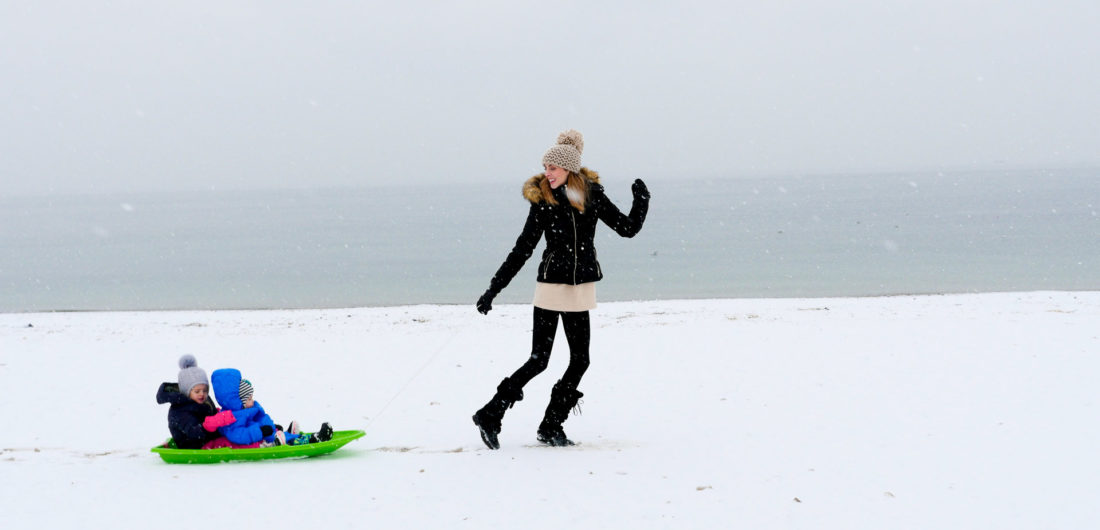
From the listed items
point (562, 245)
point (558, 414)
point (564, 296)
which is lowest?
point (558, 414)

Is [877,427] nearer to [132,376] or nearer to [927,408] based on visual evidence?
[927,408]

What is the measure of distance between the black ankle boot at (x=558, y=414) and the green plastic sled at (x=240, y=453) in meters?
1.19

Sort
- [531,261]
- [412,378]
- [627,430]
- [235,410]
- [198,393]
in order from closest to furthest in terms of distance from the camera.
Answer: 1. [198,393]
2. [235,410]
3. [627,430]
4. [412,378]
5. [531,261]

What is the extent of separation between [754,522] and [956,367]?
4429 mm

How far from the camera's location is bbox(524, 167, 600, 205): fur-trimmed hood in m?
4.87

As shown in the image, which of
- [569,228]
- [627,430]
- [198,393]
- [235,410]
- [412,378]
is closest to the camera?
[569,228]

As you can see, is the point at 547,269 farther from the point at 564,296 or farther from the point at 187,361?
the point at 187,361

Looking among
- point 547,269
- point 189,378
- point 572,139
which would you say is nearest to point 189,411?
point 189,378

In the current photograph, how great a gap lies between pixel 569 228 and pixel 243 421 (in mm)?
2222

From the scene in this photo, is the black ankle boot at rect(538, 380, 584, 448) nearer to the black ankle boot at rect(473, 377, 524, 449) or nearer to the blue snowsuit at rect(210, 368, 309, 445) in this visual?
the black ankle boot at rect(473, 377, 524, 449)

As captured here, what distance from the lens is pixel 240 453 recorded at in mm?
4840

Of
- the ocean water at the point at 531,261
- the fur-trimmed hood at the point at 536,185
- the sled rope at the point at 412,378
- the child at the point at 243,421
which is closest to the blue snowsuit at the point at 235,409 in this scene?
the child at the point at 243,421

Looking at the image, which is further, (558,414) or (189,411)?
(558,414)

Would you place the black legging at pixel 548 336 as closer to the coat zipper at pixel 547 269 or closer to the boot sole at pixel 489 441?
the coat zipper at pixel 547 269
